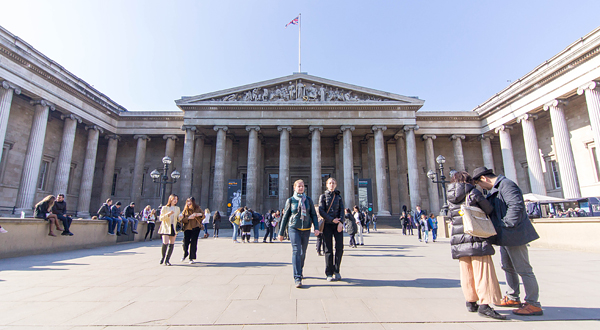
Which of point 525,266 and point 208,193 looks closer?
point 525,266

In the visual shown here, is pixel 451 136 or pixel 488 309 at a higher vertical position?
pixel 451 136

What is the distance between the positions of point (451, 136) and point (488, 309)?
31.1 meters

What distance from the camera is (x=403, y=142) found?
102 ft

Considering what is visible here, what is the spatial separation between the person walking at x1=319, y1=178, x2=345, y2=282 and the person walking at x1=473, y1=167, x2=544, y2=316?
2.59 m

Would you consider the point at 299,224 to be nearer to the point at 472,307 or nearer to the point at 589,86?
the point at 472,307

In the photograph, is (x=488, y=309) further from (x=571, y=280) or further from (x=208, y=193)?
(x=208, y=193)

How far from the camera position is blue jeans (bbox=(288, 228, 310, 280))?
5.09 meters

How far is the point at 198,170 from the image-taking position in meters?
29.3

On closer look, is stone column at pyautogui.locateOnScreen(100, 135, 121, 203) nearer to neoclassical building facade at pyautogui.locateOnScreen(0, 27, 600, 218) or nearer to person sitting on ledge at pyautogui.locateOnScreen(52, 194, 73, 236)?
neoclassical building facade at pyautogui.locateOnScreen(0, 27, 600, 218)

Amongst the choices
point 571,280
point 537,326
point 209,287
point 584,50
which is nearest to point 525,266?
point 537,326

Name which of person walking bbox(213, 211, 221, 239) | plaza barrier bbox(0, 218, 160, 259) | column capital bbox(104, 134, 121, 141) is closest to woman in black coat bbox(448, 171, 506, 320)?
plaza barrier bbox(0, 218, 160, 259)

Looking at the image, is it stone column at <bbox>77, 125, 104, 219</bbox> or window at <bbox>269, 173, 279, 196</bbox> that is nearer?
stone column at <bbox>77, 125, 104, 219</bbox>

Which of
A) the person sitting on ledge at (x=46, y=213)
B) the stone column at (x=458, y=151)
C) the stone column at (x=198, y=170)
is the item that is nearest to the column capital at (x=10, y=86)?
the stone column at (x=198, y=170)

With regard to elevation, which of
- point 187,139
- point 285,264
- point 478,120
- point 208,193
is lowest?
point 285,264
